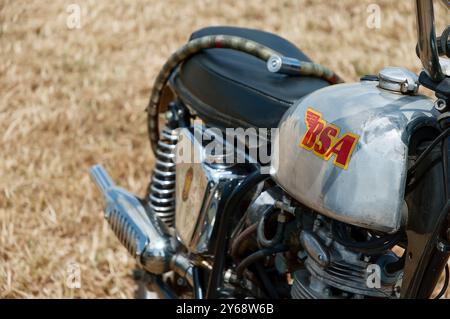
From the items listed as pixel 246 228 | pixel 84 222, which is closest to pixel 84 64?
pixel 84 222

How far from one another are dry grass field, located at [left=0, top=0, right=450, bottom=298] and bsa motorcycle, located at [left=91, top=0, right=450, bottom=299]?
0.46 m

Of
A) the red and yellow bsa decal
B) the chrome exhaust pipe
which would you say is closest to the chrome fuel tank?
the red and yellow bsa decal

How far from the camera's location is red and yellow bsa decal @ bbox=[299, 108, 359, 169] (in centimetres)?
151

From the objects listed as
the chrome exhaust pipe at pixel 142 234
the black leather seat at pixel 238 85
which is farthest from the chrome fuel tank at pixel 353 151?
the chrome exhaust pipe at pixel 142 234

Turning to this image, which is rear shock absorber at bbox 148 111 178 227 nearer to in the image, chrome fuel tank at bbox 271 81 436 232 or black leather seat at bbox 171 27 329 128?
black leather seat at bbox 171 27 329 128

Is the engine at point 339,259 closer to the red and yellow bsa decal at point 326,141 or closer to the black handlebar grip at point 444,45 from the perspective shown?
the red and yellow bsa decal at point 326,141

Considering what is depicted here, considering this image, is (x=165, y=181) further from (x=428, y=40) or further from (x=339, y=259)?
(x=428, y=40)

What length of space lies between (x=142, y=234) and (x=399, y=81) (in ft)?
3.34

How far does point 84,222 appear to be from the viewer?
3125mm

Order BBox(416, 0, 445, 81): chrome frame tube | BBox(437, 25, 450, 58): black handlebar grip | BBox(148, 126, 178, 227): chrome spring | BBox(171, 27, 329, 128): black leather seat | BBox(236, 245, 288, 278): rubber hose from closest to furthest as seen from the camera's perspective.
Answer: BBox(416, 0, 445, 81): chrome frame tube → BBox(437, 25, 450, 58): black handlebar grip → BBox(236, 245, 288, 278): rubber hose → BBox(171, 27, 329, 128): black leather seat → BBox(148, 126, 178, 227): chrome spring

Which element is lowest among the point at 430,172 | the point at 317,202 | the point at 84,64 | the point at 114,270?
the point at 114,270

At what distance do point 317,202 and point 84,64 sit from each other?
3082mm

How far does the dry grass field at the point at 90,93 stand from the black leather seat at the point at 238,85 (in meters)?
0.89
